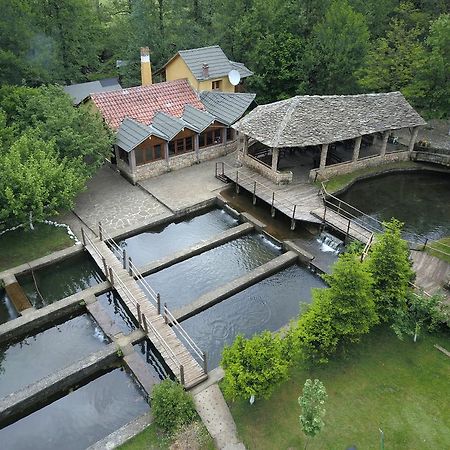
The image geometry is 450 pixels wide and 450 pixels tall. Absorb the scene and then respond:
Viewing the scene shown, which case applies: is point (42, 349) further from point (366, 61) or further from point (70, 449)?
point (366, 61)

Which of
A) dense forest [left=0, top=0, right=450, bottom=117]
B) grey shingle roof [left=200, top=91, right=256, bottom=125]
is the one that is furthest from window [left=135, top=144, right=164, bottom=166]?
dense forest [left=0, top=0, right=450, bottom=117]

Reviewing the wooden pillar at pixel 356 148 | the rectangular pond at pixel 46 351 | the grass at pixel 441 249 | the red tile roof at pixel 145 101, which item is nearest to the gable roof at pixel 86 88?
the red tile roof at pixel 145 101

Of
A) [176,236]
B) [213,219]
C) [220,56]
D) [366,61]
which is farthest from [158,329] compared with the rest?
[366,61]

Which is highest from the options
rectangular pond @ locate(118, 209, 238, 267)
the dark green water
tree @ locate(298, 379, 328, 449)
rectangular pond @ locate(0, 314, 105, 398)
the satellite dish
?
the satellite dish

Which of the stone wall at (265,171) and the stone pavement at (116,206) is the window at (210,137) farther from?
the stone pavement at (116,206)

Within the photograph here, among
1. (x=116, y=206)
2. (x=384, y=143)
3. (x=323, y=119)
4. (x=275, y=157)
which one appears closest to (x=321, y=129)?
(x=323, y=119)

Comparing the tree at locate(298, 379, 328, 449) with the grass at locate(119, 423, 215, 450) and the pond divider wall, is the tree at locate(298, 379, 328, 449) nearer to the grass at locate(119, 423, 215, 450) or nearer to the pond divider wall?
the grass at locate(119, 423, 215, 450)
